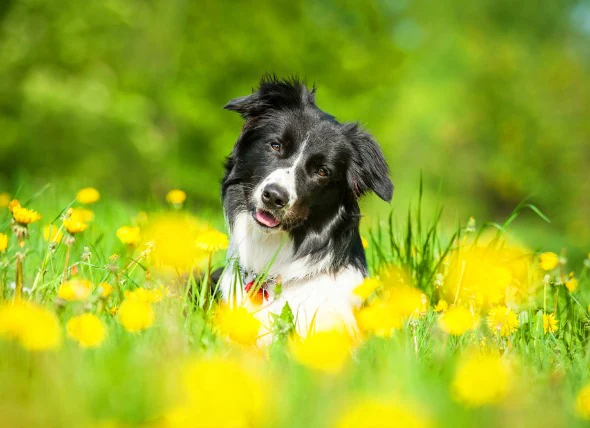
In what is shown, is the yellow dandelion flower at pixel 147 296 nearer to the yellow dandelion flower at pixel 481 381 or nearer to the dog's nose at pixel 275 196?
the dog's nose at pixel 275 196

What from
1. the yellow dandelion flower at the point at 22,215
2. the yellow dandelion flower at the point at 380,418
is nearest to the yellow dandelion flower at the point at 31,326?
the yellow dandelion flower at the point at 380,418

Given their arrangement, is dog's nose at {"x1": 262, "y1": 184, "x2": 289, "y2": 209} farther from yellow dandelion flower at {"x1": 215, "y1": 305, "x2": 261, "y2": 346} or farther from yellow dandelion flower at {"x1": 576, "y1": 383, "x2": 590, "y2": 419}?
yellow dandelion flower at {"x1": 576, "y1": 383, "x2": 590, "y2": 419}

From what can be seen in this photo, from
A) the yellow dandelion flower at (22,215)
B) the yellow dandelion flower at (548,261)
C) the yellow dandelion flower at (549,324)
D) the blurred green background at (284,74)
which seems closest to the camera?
the yellow dandelion flower at (22,215)

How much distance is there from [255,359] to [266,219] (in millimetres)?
1535

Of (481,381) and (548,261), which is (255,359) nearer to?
(481,381)

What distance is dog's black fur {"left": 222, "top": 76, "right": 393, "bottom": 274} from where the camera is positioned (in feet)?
12.6

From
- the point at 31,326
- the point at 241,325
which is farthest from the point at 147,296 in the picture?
the point at 31,326

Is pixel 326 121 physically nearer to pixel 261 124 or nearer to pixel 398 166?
pixel 261 124

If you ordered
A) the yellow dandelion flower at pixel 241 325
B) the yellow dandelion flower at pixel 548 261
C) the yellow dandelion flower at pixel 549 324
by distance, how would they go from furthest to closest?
the yellow dandelion flower at pixel 548 261
the yellow dandelion flower at pixel 549 324
the yellow dandelion flower at pixel 241 325

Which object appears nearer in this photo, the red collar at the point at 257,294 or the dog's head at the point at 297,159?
the red collar at the point at 257,294

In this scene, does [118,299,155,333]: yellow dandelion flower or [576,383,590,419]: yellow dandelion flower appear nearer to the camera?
[576,383,590,419]: yellow dandelion flower

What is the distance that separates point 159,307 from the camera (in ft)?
9.05

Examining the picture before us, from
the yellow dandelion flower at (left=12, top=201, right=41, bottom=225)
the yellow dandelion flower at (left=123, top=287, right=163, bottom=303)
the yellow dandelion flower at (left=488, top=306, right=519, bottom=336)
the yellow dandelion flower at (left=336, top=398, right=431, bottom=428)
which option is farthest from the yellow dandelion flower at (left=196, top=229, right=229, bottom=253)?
the yellow dandelion flower at (left=336, top=398, right=431, bottom=428)

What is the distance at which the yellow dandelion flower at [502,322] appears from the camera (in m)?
2.99
